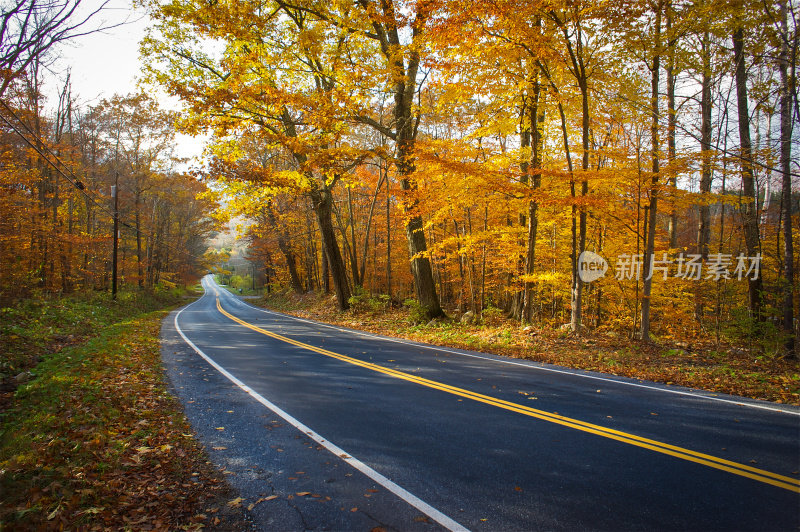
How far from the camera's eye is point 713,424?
477 cm

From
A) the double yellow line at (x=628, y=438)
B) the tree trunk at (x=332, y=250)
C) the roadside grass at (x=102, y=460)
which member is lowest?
the roadside grass at (x=102, y=460)

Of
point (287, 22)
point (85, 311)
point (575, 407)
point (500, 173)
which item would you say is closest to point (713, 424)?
point (575, 407)

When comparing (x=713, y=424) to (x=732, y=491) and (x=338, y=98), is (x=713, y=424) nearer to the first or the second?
(x=732, y=491)

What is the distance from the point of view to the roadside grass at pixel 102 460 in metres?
3.07

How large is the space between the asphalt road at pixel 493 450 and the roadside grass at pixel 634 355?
926 millimetres

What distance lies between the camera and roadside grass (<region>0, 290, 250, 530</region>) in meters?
3.07

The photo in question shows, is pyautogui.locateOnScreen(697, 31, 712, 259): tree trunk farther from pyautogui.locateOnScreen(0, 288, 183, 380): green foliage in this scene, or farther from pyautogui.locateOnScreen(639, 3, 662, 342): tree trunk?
pyautogui.locateOnScreen(0, 288, 183, 380): green foliage

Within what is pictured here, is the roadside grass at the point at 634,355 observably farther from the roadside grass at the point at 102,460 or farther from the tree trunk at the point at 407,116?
the roadside grass at the point at 102,460

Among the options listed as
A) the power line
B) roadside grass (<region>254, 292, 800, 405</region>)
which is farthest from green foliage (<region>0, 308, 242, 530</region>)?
roadside grass (<region>254, 292, 800, 405</region>)

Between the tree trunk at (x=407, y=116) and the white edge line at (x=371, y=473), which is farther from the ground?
the tree trunk at (x=407, y=116)

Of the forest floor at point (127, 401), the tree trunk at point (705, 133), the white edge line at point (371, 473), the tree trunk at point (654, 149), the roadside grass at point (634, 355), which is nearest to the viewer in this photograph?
the white edge line at point (371, 473)

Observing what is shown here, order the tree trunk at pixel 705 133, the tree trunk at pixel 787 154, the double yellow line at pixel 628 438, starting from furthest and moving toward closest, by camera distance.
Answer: the tree trunk at pixel 705 133 → the tree trunk at pixel 787 154 → the double yellow line at pixel 628 438

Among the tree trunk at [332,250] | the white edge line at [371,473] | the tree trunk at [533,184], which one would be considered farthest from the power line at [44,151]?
the tree trunk at [533,184]

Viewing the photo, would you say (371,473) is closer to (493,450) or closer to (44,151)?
(493,450)
